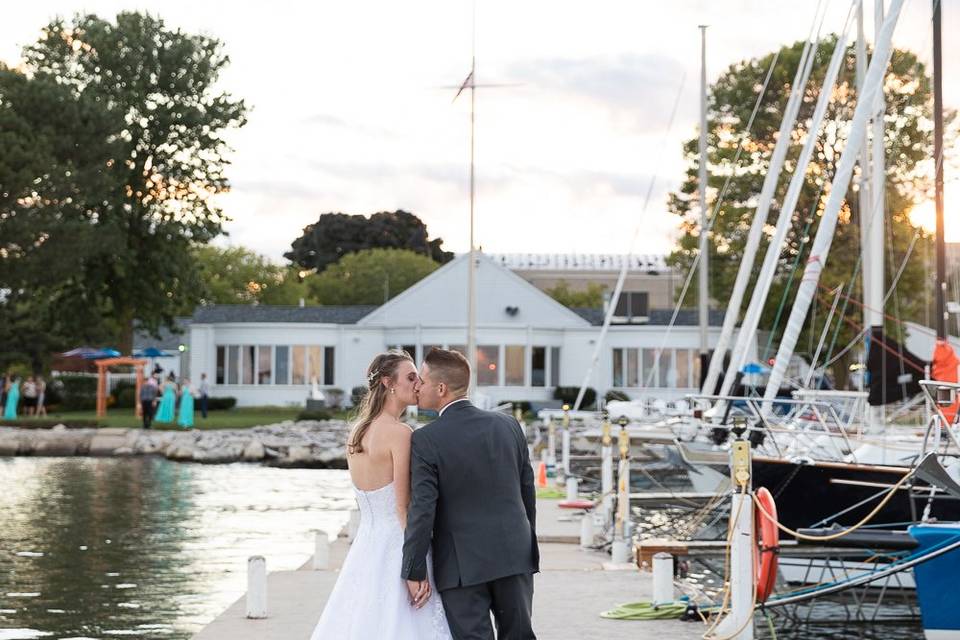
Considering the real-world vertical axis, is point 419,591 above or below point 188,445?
above

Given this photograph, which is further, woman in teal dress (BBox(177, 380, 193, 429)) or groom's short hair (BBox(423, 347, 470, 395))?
woman in teal dress (BBox(177, 380, 193, 429))

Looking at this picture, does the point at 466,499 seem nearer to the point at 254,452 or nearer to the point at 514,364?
the point at 254,452

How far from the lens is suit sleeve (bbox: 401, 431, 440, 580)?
716 centimetres

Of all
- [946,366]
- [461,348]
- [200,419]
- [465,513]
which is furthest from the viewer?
[461,348]

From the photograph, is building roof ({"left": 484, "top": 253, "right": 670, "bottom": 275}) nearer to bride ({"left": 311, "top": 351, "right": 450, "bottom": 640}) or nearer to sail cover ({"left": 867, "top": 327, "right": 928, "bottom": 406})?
sail cover ({"left": 867, "top": 327, "right": 928, "bottom": 406})

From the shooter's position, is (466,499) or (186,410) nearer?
(466,499)

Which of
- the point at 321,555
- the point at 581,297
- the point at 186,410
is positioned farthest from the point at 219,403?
the point at 581,297

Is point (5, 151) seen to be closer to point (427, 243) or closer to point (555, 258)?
point (427, 243)

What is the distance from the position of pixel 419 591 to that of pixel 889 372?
15229 millimetres

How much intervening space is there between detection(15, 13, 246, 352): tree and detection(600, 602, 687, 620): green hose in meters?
52.8

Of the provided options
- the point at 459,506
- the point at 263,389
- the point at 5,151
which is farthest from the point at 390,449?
the point at 263,389

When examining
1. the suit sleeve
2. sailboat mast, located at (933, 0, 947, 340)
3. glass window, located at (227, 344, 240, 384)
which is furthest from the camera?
glass window, located at (227, 344, 240, 384)

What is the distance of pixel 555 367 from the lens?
200ft

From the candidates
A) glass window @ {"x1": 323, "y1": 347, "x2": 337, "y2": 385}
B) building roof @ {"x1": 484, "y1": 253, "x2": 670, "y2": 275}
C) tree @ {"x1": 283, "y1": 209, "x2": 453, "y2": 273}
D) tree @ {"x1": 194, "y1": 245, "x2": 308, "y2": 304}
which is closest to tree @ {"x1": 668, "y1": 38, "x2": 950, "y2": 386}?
→ glass window @ {"x1": 323, "y1": 347, "x2": 337, "y2": 385}
